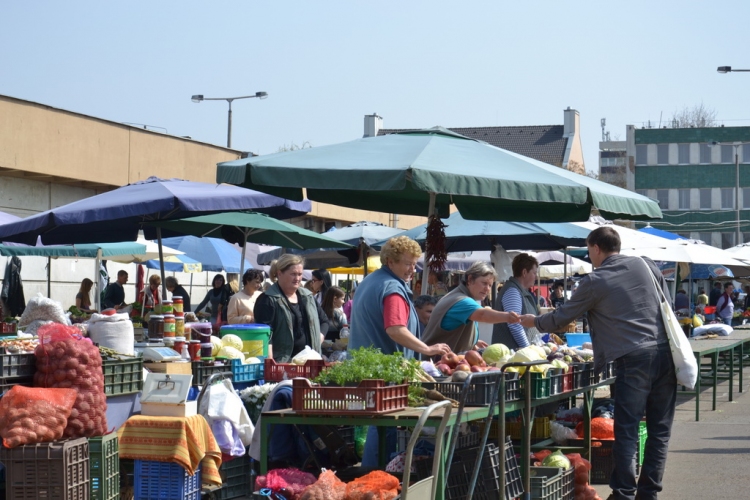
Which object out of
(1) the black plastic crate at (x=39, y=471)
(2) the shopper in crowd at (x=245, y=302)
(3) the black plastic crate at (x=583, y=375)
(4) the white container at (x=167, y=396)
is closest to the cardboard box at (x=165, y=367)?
(4) the white container at (x=167, y=396)

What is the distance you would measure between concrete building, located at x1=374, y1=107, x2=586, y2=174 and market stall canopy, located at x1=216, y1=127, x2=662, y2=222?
6103 cm

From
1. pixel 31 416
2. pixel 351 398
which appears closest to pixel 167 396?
pixel 31 416

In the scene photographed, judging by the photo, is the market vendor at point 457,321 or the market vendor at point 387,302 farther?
the market vendor at point 457,321

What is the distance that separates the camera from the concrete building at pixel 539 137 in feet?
229

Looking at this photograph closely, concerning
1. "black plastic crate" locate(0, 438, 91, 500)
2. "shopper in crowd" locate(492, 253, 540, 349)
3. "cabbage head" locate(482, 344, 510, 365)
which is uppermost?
"shopper in crowd" locate(492, 253, 540, 349)

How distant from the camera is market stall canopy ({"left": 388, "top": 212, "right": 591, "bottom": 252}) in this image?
44.8 ft

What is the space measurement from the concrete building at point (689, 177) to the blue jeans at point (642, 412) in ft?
224

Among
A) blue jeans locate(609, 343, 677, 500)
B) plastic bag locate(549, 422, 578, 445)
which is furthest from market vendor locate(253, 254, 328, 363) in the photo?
blue jeans locate(609, 343, 677, 500)

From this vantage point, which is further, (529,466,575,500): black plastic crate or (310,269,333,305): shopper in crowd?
(310,269,333,305): shopper in crowd

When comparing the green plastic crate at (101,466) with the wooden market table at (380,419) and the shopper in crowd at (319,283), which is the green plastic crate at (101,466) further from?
the shopper in crowd at (319,283)

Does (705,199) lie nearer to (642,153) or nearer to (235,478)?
(642,153)

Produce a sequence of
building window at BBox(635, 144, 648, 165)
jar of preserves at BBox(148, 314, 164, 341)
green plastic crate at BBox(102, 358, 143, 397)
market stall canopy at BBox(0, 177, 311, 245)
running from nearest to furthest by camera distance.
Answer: green plastic crate at BBox(102, 358, 143, 397)
jar of preserves at BBox(148, 314, 164, 341)
market stall canopy at BBox(0, 177, 311, 245)
building window at BBox(635, 144, 648, 165)

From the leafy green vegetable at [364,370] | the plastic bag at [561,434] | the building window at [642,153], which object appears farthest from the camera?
the building window at [642,153]

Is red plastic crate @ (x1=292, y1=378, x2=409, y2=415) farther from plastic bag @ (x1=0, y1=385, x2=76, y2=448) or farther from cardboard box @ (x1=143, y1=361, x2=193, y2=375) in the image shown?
cardboard box @ (x1=143, y1=361, x2=193, y2=375)
